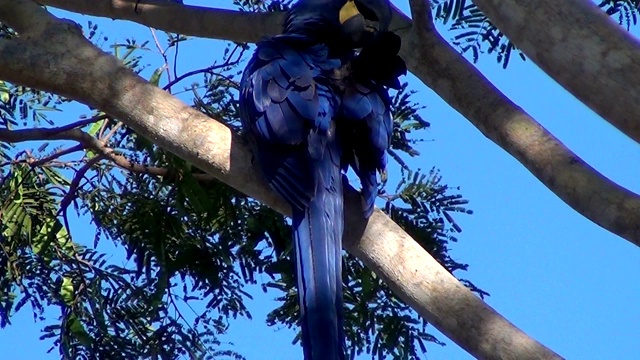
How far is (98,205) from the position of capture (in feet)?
Answer: 13.8

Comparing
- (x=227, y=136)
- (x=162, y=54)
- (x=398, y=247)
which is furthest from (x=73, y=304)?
(x=398, y=247)

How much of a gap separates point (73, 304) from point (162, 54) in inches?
39.6

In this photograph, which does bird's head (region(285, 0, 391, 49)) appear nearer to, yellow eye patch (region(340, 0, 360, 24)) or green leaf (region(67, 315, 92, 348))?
yellow eye patch (region(340, 0, 360, 24))

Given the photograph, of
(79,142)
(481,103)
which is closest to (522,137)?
(481,103)

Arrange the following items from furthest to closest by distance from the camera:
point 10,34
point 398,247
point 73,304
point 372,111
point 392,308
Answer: point 10,34, point 73,304, point 392,308, point 372,111, point 398,247

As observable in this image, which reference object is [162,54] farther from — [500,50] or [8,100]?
[500,50]

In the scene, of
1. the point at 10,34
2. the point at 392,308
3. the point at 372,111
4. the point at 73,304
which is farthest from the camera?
the point at 10,34

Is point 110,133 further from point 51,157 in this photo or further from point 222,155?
point 222,155

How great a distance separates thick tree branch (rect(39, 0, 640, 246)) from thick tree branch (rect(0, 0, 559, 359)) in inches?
14.4

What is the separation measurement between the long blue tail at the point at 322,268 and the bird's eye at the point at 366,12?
2.07 ft

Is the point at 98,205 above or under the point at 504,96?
above

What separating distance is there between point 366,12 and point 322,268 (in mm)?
1014

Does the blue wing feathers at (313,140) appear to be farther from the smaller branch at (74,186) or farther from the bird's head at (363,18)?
the smaller branch at (74,186)

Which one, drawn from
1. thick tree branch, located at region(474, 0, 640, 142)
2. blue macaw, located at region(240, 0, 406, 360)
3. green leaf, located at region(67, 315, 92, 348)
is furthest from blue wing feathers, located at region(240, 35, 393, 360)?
green leaf, located at region(67, 315, 92, 348)
